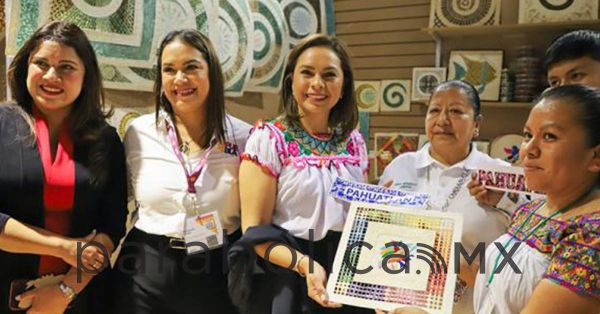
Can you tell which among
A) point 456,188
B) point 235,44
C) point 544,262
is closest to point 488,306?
point 544,262

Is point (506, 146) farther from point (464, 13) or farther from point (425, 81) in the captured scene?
point (464, 13)

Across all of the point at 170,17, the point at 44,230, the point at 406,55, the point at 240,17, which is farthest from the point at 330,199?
the point at 406,55

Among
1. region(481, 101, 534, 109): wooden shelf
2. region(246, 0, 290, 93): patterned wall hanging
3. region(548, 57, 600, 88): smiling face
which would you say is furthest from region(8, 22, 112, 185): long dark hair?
region(481, 101, 534, 109): wooden shelf

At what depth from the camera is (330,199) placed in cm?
172

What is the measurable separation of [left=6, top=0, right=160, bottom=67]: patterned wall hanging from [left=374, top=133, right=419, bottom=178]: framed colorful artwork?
7.11ft

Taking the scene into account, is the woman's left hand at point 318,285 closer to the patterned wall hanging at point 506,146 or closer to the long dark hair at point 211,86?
the long dark hair at point 211,86

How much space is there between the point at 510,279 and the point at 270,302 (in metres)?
0.81

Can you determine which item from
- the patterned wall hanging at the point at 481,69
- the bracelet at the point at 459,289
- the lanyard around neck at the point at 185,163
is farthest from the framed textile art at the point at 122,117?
the patterned wall hanging at the point at 481,69

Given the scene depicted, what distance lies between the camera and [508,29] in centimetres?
368

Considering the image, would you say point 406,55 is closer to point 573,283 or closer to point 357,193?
point 357,193

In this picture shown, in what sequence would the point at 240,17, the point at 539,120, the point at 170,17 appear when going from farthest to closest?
the point at 240,17 < the point at 170,17 < the point at 539,120

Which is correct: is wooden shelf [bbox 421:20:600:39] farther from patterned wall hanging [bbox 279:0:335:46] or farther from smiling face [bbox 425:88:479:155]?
smiling face [bbox 425:88:479:155]

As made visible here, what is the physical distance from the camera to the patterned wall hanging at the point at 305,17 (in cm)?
367

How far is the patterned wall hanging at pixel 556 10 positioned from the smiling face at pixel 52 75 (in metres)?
3.09
